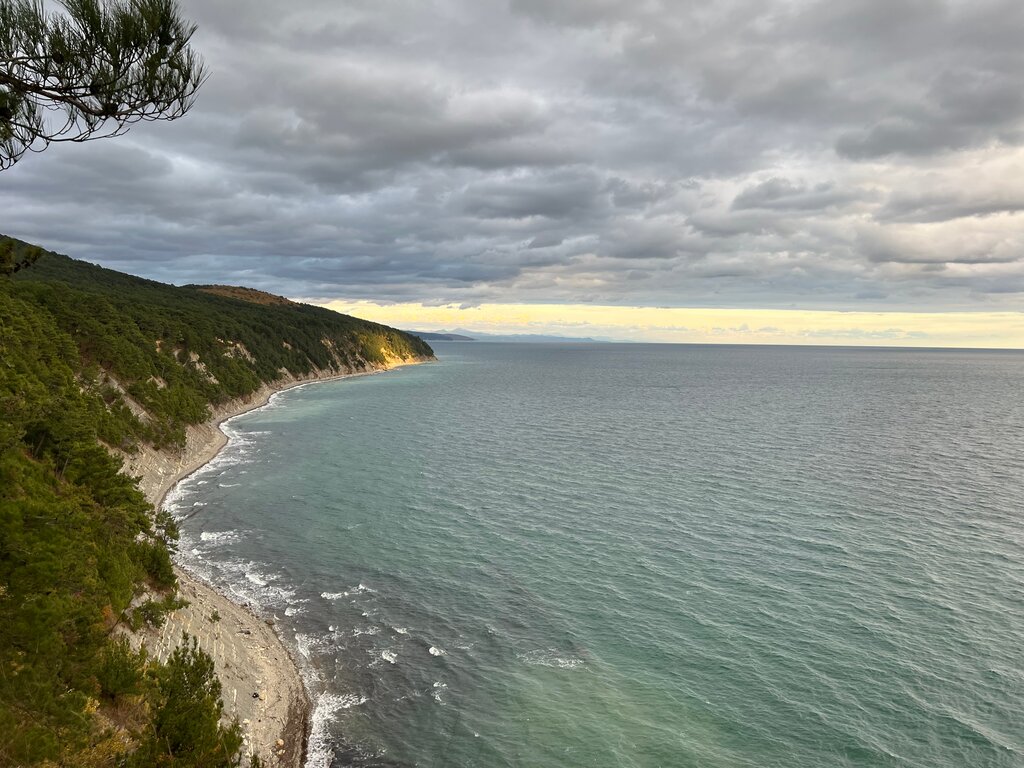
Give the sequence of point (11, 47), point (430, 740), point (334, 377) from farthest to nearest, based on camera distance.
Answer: point (334, 377) → point (430, 740) → point (11, 47)

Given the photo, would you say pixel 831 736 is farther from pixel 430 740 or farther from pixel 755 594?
pixel 430 740

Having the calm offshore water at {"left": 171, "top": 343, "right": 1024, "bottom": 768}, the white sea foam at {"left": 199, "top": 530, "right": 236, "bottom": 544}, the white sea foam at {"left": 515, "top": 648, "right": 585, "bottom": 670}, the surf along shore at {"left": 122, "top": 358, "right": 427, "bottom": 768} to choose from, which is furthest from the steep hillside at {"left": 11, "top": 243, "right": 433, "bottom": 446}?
the white sea foam at {"left": 515, "top": 648, "right": 585, "bottom": 670}

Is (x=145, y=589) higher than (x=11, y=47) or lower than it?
lower

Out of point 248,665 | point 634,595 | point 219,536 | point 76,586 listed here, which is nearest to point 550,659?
point 634,595

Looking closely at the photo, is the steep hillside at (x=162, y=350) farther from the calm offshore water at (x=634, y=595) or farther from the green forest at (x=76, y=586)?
the calm offshore water at (x=634, y=595)

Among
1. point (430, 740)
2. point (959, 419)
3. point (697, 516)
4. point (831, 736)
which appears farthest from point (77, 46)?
point (959, 419)

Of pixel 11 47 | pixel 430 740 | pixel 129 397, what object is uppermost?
pixel 11 47

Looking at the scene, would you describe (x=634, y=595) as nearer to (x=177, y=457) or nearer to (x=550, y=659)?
(x=550, y=659)

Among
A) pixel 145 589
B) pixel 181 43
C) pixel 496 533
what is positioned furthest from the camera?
pixel 496 533

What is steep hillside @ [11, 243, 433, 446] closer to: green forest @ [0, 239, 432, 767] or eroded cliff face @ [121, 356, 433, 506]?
eroded cliff face @ [121, 356, 433, 506]

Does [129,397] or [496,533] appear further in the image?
[129,397]
